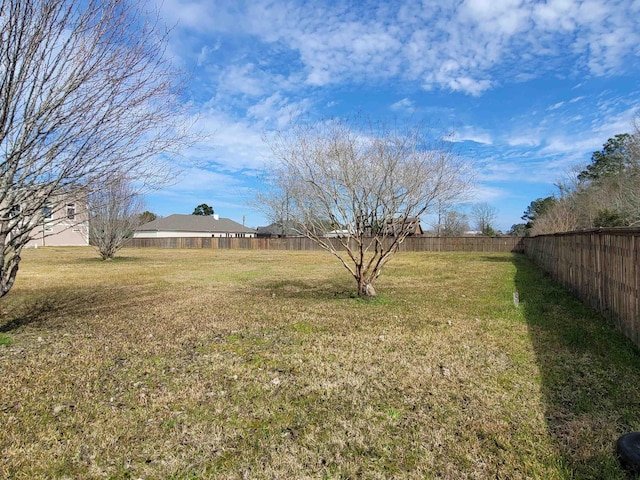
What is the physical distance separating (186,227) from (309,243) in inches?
819

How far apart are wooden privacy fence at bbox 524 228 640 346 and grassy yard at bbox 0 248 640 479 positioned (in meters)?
0.31

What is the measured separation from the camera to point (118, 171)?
4.34 metres

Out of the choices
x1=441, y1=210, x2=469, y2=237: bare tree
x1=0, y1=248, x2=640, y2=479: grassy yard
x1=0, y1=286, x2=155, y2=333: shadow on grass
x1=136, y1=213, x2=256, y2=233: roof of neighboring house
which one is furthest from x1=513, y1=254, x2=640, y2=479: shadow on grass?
x1=136, y1=213, x2=256, y2=233: roof of neighboring house

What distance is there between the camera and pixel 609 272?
512 centimetres

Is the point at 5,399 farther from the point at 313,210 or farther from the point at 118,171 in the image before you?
the point at 313,210

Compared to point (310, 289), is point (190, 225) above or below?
above

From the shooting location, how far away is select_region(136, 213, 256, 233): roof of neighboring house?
1825 inches

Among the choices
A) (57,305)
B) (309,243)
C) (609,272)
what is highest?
(309,243)

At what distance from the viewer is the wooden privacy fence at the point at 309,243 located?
2895cm

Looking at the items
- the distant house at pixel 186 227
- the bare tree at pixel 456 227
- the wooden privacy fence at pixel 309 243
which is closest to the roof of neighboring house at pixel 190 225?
the distant house at pixel 186 227

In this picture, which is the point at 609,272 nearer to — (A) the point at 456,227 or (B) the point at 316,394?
(B) the point at 316,394

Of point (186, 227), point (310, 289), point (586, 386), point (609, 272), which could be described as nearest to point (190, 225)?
point (186, 227)

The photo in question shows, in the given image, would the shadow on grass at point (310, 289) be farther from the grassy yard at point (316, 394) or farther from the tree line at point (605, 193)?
the tree line at point (605, 193)

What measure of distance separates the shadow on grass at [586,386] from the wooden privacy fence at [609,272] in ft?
0.75
